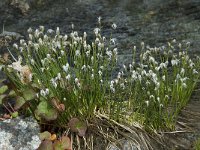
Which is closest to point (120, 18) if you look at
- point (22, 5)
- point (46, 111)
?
point (22, 5)

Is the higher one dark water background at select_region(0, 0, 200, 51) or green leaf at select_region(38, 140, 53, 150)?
dark water background at select_region(0, 0, 200, 51)

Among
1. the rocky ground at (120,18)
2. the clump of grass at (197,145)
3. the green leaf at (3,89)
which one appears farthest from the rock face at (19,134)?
the rocky ground at (120,18)

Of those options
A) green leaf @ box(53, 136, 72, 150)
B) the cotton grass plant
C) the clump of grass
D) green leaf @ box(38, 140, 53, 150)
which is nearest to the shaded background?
the cotton grass plant

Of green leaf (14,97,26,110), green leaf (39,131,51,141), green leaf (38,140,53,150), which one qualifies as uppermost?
green leaf (14,97,26,110)

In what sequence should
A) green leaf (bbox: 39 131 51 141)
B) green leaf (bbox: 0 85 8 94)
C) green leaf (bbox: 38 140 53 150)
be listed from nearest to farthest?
1. green leaf (bbox: 38 140 53 150)
2. green leaf (bbox: 39 131 51 141)
3. green leaf (bbox: 0 85 8 94)

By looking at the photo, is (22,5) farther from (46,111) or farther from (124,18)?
(46,111)

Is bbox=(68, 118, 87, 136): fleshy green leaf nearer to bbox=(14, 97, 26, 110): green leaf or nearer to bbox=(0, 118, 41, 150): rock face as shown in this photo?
bbox=(0, 118, 41, 150): rock face
